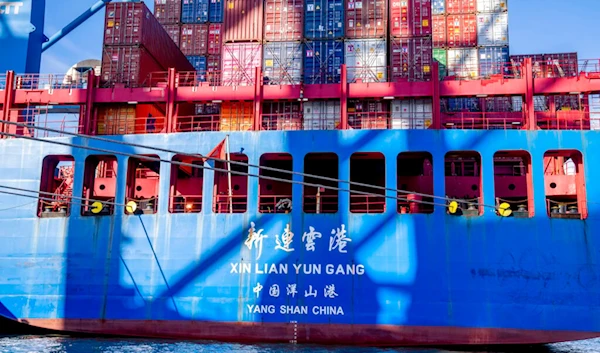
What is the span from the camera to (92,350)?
15.2 m

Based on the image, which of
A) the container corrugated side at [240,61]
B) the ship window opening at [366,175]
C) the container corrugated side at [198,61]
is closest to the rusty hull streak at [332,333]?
the ship window opening at [366,175]

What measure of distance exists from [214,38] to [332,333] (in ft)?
76.3

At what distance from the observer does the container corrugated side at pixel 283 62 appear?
887 inches

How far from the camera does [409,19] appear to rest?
920 inches

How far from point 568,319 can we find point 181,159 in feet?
43.4

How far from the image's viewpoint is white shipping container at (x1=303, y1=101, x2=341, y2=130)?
20766 millimetres

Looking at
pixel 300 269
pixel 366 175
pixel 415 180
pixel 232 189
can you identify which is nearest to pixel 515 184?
pixel 415 180

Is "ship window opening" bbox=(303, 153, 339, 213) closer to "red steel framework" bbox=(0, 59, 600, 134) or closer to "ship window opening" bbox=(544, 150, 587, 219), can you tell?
"red steel framework" bbox=(0, 59, 600, 134)

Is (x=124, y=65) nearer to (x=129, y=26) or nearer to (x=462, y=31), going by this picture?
(x=129, y=26)

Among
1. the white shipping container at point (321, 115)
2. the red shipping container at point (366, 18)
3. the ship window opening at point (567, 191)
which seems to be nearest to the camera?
the ship window opening at point (567, 191)

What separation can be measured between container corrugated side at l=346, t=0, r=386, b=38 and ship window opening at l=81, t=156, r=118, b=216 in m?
10.8

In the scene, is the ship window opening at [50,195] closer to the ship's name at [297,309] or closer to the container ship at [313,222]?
the container ship at [313,222]

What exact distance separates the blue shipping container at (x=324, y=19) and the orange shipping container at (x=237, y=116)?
444 centimetres

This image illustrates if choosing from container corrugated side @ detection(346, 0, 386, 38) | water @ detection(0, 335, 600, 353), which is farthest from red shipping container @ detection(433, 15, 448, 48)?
water @ detection(0, 335, 600, 353)
